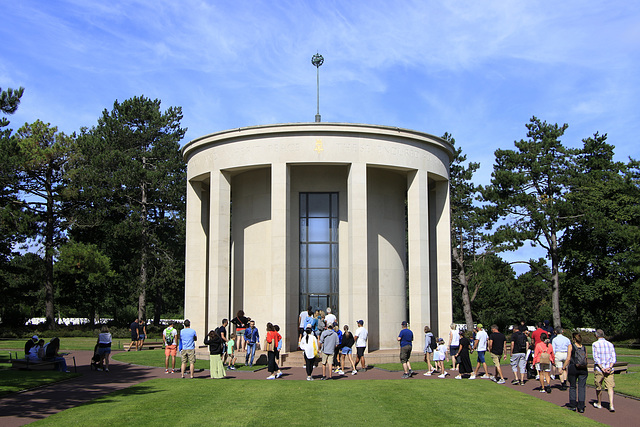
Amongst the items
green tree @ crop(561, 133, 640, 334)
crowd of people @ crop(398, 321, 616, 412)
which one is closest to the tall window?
crowd of people @ crop(398, 321, 616, 412)

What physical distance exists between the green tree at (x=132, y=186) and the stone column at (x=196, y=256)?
64.8 ft

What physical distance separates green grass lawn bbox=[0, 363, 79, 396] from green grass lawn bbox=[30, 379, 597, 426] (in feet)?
9.01

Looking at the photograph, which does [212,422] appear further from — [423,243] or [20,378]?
[423,243]

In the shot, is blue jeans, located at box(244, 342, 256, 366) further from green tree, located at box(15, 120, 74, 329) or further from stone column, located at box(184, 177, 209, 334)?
green tree, located at box(15, 120, 74, 329)

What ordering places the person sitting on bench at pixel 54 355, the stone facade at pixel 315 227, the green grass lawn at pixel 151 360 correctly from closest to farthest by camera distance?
the person sitting on bench at pixel 54 355 → the green grass lawn at pixel 151 360 → the stone facade at pixel 315 227

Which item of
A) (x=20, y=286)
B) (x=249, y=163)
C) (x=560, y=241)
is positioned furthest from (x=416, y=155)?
(x=20, y=286)

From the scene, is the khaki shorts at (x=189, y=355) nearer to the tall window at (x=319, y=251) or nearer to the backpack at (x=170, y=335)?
the backpack at (x=170, y=335)

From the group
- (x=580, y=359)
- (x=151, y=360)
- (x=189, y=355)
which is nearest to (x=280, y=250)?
(x=189, y=355)

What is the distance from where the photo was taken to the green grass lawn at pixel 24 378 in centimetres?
1548

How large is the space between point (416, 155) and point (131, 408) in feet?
54.3

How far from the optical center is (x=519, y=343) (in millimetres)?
17047

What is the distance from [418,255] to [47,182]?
32.3 m

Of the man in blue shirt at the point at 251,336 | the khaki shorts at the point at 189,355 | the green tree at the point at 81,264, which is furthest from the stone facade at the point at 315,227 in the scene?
the green tree at the point at 81,264

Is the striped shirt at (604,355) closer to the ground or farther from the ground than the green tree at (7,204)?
closer to the ground
